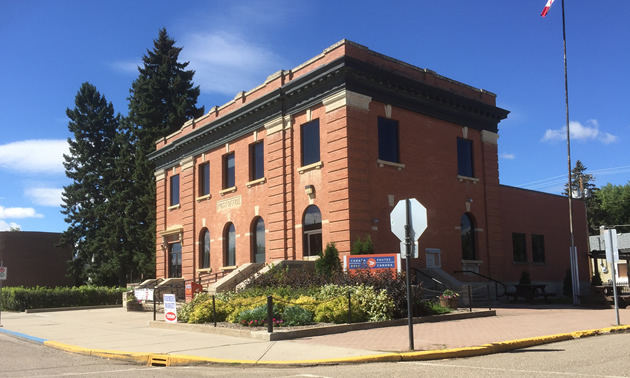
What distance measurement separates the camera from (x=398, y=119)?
25.6 metres

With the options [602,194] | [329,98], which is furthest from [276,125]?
[602,194]

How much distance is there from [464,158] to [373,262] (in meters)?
11.4

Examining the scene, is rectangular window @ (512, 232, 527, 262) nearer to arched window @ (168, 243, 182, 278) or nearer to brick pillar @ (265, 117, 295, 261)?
brick pillar @ (265, 117, 295, 261)

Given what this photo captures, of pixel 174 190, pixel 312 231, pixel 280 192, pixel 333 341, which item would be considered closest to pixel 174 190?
pixel 174 190

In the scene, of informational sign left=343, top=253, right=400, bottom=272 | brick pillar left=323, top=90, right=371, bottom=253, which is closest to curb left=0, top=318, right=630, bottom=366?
informational sign left=343, top=253, right=400, bottom=272

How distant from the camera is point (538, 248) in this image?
1297 inches

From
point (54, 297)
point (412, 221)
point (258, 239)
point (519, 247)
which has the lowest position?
point (54, 297)

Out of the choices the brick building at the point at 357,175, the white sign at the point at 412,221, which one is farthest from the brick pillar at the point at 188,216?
the white sign at the point at 412,221

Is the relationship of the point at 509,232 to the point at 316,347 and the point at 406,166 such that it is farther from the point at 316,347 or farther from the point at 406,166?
the point at 316,347

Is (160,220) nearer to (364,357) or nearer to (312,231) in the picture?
(312,231)

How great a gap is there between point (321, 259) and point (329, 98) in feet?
23.1

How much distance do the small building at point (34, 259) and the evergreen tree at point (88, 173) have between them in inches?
68.7

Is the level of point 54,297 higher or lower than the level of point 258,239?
lower

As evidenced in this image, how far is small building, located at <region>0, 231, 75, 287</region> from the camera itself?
5288 cm
